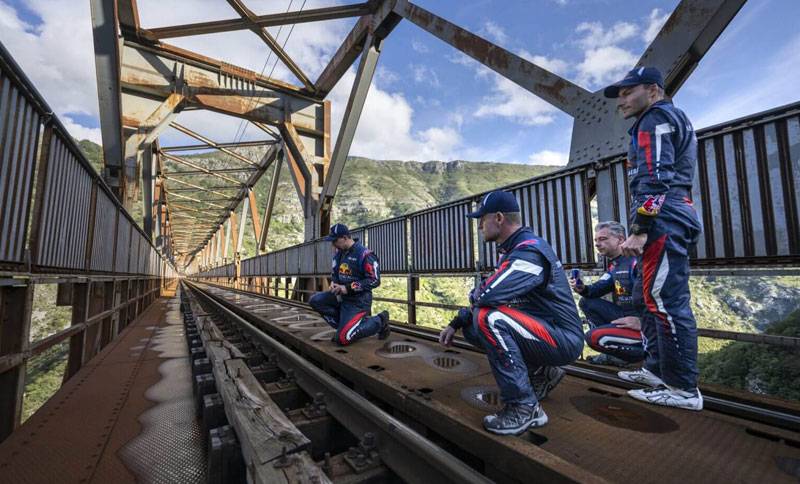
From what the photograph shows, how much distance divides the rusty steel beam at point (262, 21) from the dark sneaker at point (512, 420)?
35.8 ft

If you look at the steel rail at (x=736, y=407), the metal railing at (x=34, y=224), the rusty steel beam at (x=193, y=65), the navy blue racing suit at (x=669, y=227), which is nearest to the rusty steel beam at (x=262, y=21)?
the rusty steel beam at (x=193, y=65)

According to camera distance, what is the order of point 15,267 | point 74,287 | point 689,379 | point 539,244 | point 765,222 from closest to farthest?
1. point 539,244
2. point 689,379
3. point 15,267
4. point 765,222
5. point 74,287

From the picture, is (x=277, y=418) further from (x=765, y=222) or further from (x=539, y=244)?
(x=765, y=222)

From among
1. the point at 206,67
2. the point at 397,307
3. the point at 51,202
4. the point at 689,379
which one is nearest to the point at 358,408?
the point at 689,379

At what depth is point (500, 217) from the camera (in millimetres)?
2180

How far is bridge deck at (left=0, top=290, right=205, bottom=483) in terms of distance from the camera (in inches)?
82.4

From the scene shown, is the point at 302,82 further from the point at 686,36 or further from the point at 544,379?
the point at 544,379

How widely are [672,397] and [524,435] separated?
3.79ft

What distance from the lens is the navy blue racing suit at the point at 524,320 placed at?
189 centimetres

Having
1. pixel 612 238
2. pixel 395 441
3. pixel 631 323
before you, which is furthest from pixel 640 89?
pixel 395 441

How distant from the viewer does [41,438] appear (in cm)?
246

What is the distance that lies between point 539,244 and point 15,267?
3674mm

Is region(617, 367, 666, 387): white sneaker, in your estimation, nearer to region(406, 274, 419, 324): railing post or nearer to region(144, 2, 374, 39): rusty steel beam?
region(406, 274, 419, 324): railing post

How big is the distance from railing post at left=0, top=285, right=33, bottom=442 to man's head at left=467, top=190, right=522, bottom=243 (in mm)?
3243
